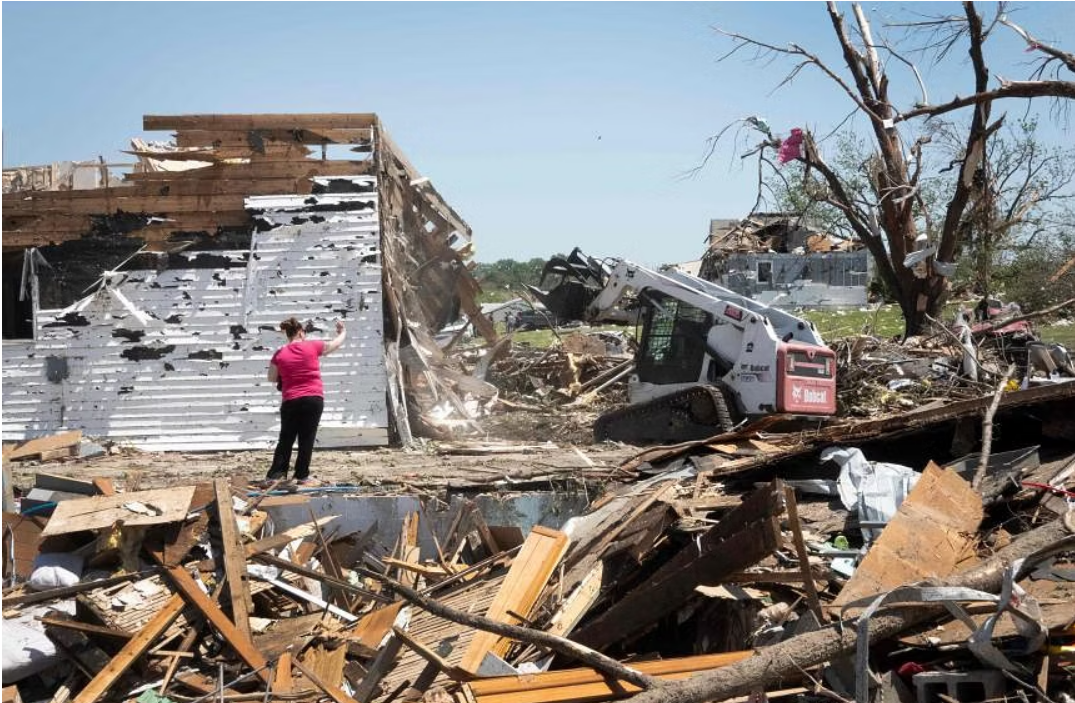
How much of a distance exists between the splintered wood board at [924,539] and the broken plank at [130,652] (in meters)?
3.70

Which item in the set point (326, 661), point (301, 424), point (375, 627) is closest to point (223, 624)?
point (326, 661)

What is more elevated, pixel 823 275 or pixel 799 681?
pixel 823 275

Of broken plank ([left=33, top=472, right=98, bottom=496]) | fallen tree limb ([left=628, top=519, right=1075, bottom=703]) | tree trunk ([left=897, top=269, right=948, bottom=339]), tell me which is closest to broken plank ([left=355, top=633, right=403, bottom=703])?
fallen tree limb ([left=628, top=519, right=1075, bottom=703])

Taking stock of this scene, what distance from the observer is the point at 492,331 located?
18.2m

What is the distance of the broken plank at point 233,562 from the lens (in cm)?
634

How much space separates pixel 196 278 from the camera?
14180 millimetres

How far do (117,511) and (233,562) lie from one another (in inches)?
36.6

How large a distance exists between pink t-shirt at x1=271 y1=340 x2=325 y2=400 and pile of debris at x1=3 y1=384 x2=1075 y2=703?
193cm

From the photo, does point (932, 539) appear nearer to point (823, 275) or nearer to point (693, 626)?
point (693, 626)

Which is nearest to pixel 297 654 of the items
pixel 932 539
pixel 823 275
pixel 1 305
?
pixel 932 539

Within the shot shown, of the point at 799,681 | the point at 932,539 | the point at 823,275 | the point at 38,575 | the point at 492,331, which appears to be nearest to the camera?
the point at 799,681

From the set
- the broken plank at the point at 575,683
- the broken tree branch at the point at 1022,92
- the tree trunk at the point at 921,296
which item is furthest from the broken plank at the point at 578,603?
the tree trunk at the point at 921,296

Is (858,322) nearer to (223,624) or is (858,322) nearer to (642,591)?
(642,591)

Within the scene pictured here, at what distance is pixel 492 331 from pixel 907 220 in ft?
26.6
